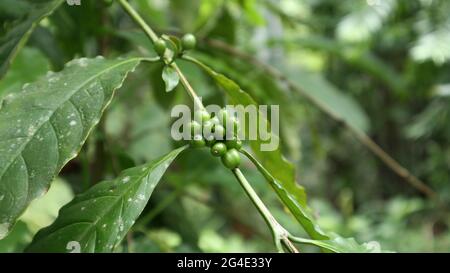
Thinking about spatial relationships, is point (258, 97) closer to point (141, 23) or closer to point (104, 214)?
point (141, 23)

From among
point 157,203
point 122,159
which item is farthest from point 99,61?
point 157,203

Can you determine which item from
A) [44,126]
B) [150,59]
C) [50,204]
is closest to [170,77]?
[150,59]

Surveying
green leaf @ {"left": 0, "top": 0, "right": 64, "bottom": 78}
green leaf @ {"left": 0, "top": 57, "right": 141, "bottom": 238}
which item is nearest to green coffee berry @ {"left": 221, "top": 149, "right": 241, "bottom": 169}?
green leaf @ {"left": 0, "top": 57, "right": 141, "bottom": 238}

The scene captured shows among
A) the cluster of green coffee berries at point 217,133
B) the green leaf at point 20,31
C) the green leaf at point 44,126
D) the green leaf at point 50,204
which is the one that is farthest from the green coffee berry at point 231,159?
the green leaf at point 50,204

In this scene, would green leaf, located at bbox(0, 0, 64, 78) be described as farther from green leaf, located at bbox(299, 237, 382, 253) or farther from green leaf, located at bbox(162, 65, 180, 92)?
green leaf, located at bbox(299, 237, 382, 253)
